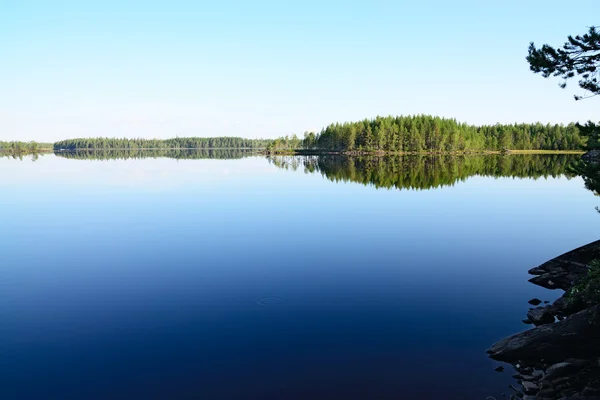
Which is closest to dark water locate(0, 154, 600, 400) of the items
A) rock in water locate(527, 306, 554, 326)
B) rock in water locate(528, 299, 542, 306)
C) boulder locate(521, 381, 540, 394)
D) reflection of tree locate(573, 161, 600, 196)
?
rock in water locate(528, 299, 542, 306)

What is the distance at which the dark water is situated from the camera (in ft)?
47.7

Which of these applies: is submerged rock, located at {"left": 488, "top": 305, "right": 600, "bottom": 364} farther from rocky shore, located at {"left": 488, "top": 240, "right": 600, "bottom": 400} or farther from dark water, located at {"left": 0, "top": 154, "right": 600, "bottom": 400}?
dark water, located at {"left": 0, "top": 154, "right": 600, "bottom": 400}

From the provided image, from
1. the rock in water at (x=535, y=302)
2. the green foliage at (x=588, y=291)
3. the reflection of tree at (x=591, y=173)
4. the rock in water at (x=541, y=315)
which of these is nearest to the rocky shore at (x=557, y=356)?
the rock in water at (x=541, y=315)

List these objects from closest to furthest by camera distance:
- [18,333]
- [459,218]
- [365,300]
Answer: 1. [18,333]
2. [365,300]
3. [459,218]

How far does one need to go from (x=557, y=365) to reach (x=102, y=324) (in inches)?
698

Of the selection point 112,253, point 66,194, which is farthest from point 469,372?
point 66,194

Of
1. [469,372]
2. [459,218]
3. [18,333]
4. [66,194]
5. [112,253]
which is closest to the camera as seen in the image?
[469,372]

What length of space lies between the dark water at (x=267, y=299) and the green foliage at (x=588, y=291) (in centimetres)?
252

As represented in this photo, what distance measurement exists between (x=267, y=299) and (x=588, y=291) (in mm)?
14267

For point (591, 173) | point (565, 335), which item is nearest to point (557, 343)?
point (565, 335)

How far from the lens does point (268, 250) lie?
31703 mm

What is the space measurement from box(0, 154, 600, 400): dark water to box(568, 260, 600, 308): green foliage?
2.52m

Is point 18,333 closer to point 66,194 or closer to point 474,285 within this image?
point 474,285

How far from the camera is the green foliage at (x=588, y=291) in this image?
1744 cm
